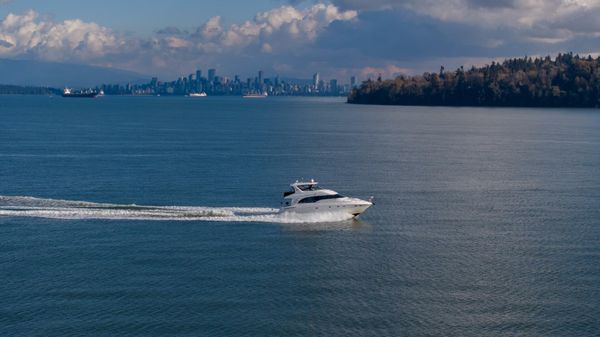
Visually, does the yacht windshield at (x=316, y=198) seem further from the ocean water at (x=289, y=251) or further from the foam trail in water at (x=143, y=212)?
the ocean water at (x=289, y=251)

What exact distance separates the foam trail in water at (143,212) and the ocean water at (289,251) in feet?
1.00

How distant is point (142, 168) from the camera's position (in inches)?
4483

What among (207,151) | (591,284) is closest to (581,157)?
(207,151)

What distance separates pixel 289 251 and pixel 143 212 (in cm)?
1984

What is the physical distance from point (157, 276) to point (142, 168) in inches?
2270

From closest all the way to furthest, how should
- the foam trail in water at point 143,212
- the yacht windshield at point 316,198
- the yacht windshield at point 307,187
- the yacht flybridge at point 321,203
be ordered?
1. the foam trail in water at point 143,212
2. the yacht flybridge at point 321,203
3. the yacht windshield at point 316,198
4. the yacht windshield at point 307,187

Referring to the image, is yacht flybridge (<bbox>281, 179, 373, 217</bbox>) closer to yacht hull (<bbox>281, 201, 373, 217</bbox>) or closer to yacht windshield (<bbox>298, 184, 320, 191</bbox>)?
yacht hull (<bbox>281, 201, 373, 217</bbox>)

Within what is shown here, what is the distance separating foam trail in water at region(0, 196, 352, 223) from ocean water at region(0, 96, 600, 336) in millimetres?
305

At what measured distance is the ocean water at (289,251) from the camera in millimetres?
50000

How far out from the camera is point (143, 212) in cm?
7875

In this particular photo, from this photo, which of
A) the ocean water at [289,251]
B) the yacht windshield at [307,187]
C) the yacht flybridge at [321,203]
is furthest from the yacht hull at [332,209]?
the yacht windshield at [307,187]

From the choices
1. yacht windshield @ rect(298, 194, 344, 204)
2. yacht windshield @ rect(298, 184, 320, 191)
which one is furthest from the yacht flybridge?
yacht windshield @ rect(298, 184, 320, 191)

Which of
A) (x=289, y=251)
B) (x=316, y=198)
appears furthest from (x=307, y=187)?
(x=289, y=251)

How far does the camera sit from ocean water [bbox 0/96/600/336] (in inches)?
1969
